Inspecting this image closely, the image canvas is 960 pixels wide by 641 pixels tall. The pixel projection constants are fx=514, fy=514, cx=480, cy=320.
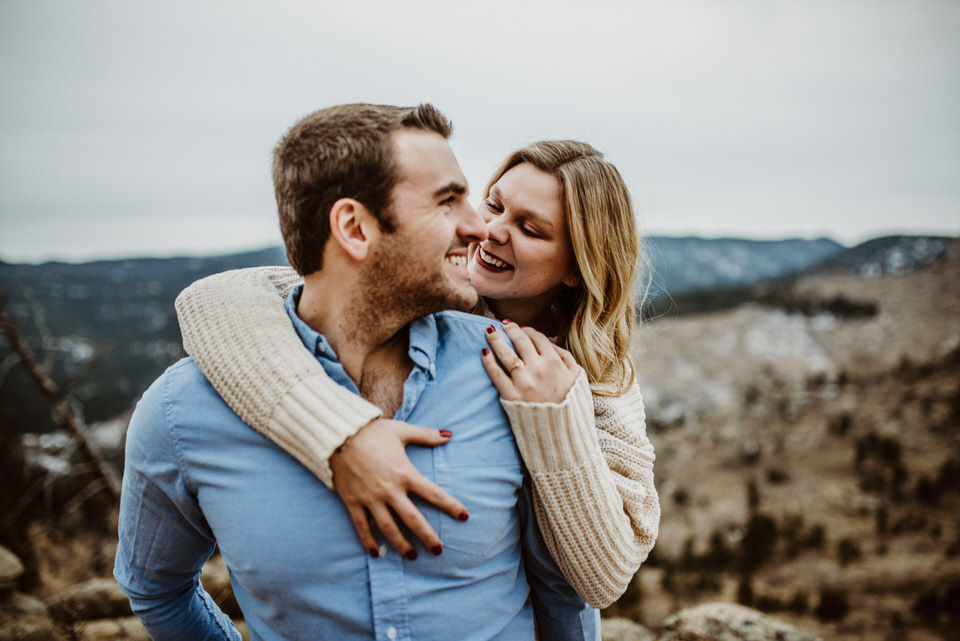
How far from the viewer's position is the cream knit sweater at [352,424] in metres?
1.44

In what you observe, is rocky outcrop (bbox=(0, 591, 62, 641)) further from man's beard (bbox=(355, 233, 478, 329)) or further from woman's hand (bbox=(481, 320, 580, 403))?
woman's hand (bbox=(481, 320, 580, 403))

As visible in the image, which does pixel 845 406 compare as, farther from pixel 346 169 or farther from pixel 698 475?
pixel 346 169

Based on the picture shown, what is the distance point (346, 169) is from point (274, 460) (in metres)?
0.91

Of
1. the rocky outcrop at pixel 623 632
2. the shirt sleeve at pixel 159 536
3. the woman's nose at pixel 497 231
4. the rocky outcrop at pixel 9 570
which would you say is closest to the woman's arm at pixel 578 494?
the woman's nose at pixel 497 231

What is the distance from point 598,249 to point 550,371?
1.02 m

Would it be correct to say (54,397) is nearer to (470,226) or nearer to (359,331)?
(359,331)

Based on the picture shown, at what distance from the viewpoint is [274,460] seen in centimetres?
152

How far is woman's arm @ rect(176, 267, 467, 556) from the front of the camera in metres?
1.41

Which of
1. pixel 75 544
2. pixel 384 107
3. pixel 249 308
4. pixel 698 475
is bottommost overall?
pixel 698 475

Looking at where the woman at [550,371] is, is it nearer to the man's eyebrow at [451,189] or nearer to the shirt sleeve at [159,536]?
the shirt sleeve at [159,536]

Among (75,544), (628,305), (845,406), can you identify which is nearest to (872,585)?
(628,305)

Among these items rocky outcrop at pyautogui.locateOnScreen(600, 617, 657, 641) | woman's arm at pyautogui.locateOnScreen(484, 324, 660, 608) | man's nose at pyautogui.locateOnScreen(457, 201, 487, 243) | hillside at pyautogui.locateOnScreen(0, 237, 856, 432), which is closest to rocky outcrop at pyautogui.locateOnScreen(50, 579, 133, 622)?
hillside at pyautogui.locateOnScreen(0, 237, 856, 432)

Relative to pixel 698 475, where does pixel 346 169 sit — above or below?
above

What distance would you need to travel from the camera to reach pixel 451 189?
173 cm
